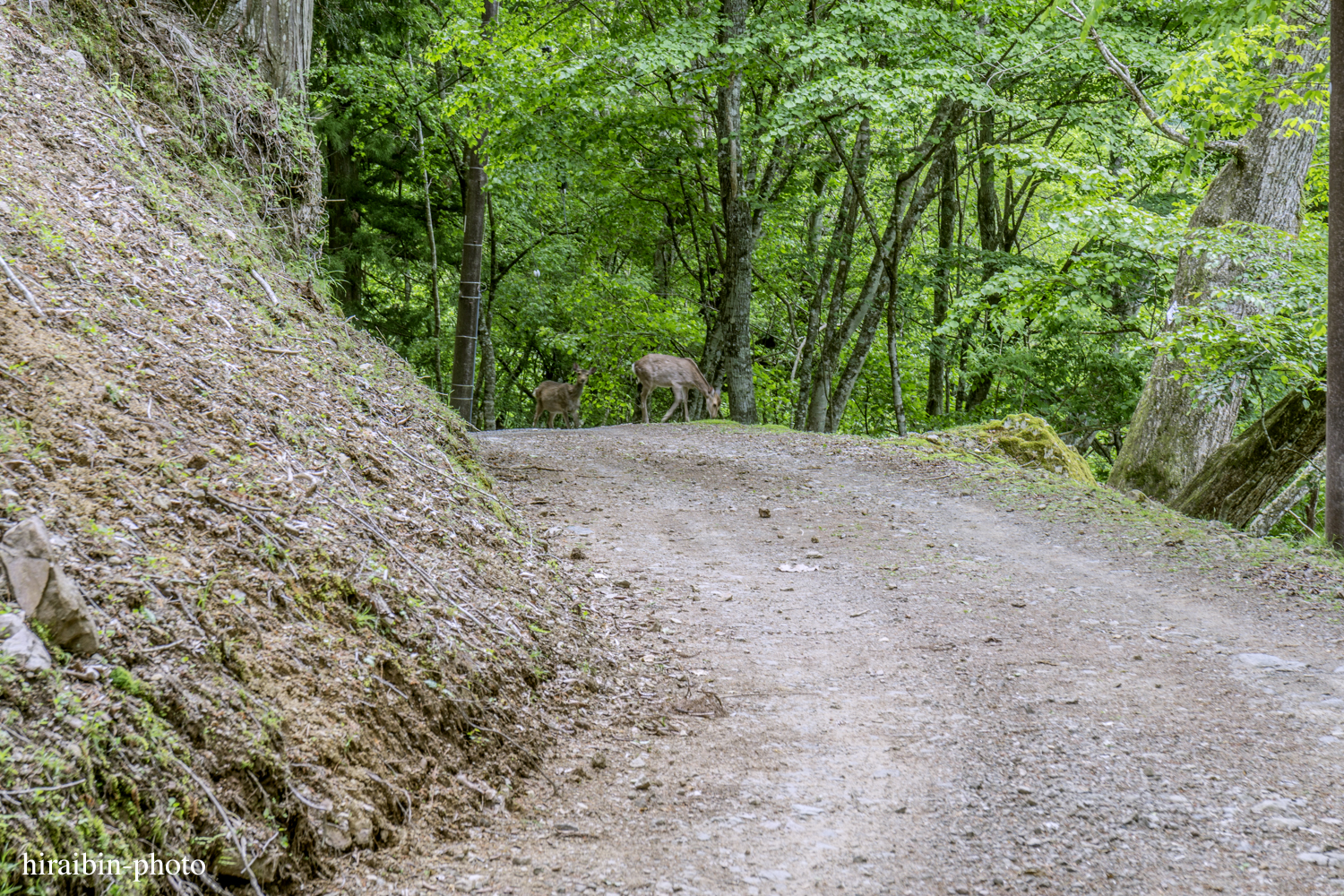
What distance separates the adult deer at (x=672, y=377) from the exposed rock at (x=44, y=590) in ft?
50.4

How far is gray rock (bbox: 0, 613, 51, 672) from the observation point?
208cm

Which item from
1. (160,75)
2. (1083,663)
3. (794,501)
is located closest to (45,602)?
(1083,663)

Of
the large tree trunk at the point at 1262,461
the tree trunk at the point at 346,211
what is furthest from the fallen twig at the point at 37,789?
the tree trunk at the point at 346,211

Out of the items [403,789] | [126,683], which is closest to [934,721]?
[403,789]

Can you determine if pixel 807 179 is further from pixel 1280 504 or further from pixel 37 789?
pixel 37 789

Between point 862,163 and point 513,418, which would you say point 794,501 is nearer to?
point 862,163

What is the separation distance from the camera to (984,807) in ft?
10.5

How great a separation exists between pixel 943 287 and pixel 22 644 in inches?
661

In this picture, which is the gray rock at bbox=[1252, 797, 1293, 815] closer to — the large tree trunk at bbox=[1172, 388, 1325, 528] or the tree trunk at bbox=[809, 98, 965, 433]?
the large tree trunk at bbox=[1172, 388, 1325, 528]

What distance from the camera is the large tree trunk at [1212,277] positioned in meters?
Answer: 9.77

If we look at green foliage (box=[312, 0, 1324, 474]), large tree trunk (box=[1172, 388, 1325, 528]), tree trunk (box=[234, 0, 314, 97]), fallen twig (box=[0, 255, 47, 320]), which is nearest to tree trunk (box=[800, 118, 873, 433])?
green foliage (box=[312, 0, 1324, 474])

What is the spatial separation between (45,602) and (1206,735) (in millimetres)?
4221

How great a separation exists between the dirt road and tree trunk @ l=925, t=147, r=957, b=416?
30.4 feet

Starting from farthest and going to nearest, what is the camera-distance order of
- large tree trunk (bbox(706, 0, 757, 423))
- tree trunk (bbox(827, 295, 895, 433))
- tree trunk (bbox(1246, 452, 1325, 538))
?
tree trunk (bbox(827, 295, 895, 433)) → large tree trunk (bbox(706, 0, 757, 423)) → tree trunk (bbox(1246, 452, 1325, 538))
